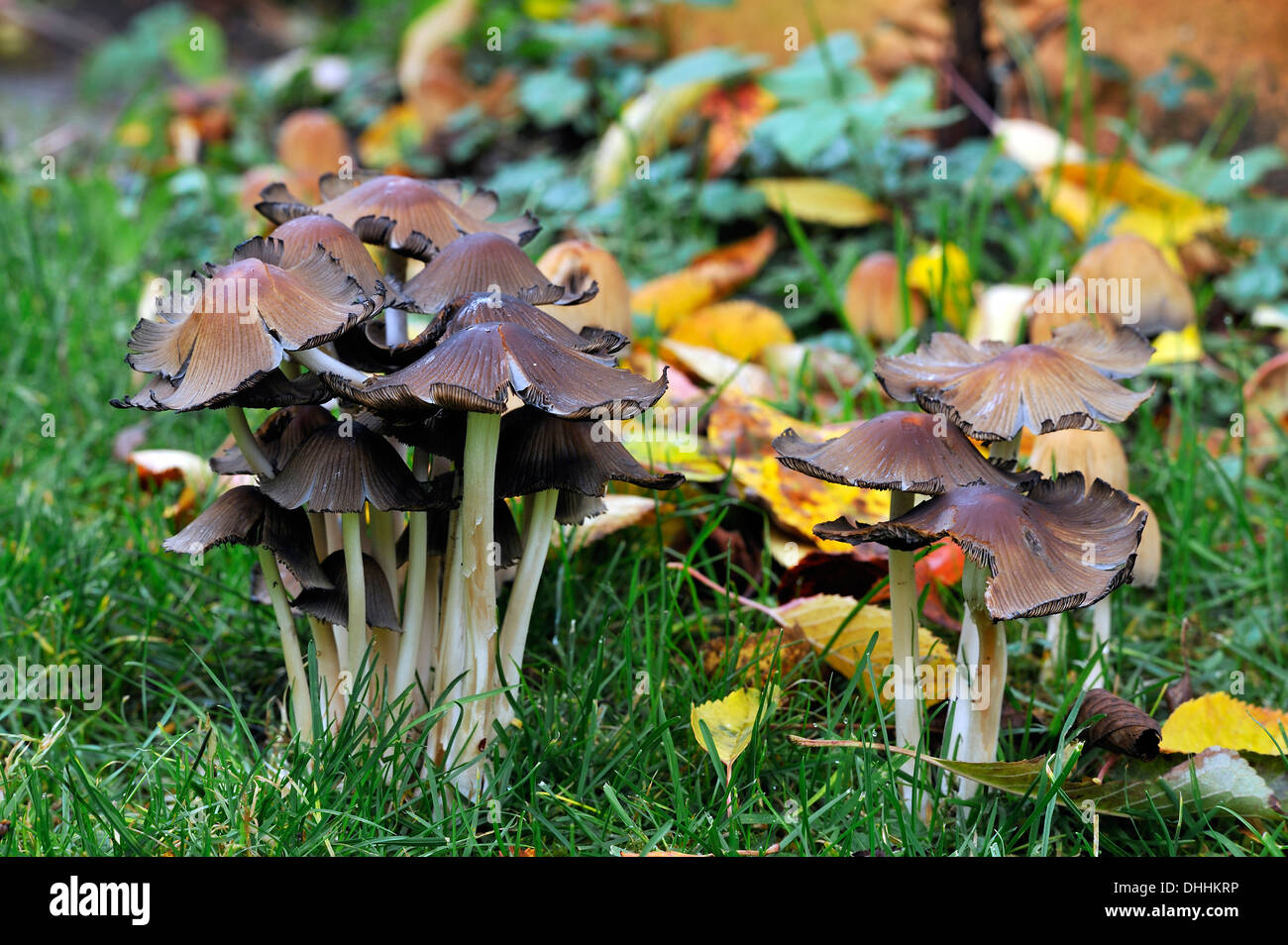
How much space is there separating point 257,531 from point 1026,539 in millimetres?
1075

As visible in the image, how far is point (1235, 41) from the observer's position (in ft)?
13.0

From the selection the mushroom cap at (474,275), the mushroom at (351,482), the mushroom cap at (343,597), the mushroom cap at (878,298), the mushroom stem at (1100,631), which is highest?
the mushroom cap at (878,298)

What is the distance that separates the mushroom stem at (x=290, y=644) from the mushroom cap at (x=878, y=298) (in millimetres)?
1955

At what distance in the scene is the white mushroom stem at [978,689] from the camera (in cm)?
168

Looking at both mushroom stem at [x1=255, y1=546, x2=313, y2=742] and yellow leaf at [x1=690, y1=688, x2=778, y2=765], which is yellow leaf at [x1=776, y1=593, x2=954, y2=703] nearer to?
yellow leaf at [x1=690, y1=688, x2=778, y2=765]

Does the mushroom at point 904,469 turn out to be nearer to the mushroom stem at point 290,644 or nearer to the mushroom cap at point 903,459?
the mushroom cap at point 903,459

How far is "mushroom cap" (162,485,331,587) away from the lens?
64.4 inches

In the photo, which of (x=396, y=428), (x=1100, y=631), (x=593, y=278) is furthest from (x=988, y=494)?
(x=593, y=278)

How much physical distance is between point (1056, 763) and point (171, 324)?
1.40 metres

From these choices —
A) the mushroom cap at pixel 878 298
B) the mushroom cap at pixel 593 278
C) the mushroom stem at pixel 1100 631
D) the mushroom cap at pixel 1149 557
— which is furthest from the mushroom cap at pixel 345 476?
the mushroom cap at pixel 878 298

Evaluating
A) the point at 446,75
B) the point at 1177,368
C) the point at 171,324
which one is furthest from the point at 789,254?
the point at 171,324

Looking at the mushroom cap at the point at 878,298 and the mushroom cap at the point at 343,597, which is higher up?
the mushroom cap at the point at 878,298

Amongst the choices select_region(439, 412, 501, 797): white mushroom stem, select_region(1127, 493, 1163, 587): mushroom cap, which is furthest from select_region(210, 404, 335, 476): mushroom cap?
select_region(1127, 493, 1163, 587): mushroom cap
